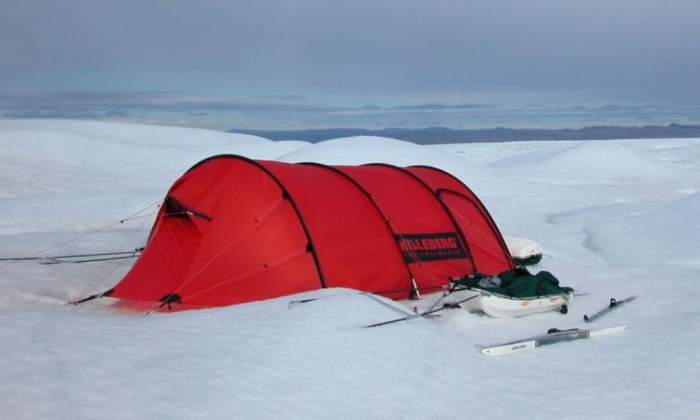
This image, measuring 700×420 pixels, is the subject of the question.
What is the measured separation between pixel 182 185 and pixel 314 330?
4.23 m

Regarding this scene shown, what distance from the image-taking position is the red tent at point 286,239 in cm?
970

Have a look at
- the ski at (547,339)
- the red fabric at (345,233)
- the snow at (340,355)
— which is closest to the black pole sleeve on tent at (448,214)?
the red fabric at (345,233)

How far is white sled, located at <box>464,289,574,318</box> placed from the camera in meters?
9.27

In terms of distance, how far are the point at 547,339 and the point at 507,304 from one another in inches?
44.6

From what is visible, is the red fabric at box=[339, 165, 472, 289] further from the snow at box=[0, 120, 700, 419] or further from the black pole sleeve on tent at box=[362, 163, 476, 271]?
the snow at box=[0, 120, 700, 419]

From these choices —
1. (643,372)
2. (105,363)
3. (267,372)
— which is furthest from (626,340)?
(105,363)

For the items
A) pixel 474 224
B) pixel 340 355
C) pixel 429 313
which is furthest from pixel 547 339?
pixel 474 224

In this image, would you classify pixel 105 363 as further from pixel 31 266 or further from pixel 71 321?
pixel 31 266

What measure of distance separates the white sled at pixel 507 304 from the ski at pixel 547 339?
3.11 ft

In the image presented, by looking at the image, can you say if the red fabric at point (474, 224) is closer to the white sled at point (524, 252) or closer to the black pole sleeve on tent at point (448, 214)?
the black pole sleeve on tent at point (448, 214)

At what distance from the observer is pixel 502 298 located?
30.5ft

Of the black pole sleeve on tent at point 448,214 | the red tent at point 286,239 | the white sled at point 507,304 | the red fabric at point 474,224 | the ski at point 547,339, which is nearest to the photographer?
the ski at point 547,339

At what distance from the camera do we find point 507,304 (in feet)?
30.6

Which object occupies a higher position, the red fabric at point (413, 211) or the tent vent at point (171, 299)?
the red fabric at point (413, 211)
